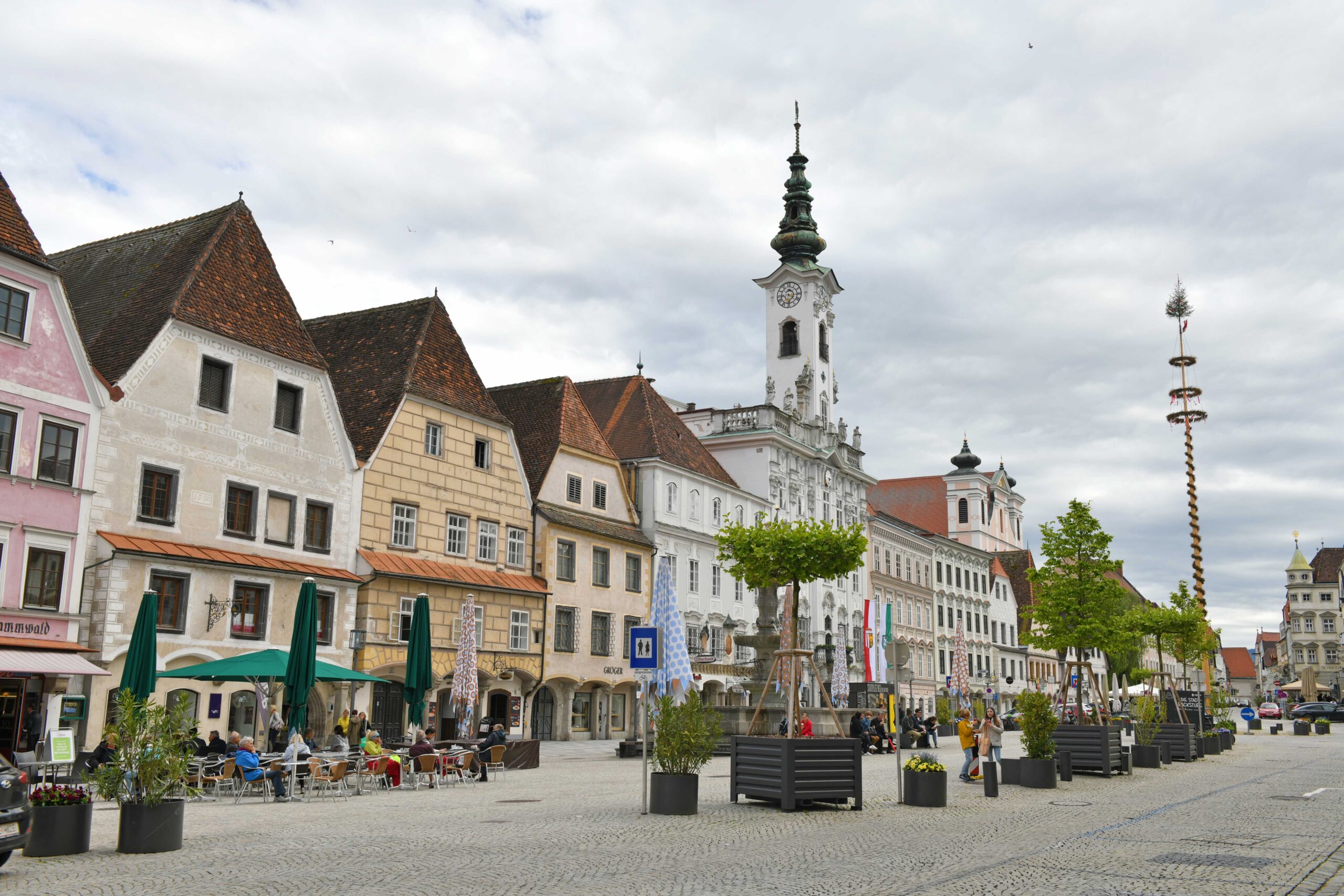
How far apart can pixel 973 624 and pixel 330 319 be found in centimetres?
6024

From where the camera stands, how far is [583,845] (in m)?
13.2

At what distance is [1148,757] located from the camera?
28.3 m

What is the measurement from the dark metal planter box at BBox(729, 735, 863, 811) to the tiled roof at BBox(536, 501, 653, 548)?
25.3 meters

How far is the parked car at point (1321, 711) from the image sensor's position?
70.9 m

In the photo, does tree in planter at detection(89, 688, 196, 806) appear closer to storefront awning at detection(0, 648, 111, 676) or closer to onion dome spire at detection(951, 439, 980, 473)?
storefront awning at detection(0, 648, 111, 676)

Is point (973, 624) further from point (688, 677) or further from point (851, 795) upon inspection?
point (851, 795)

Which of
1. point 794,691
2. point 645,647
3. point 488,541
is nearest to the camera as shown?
point 645,647

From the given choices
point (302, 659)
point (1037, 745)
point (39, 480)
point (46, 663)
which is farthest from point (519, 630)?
point (1037, 745)

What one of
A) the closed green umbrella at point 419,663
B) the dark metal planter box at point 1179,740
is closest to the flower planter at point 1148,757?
the dark metal planter box at point 1179,740

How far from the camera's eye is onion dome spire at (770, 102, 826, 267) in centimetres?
6962

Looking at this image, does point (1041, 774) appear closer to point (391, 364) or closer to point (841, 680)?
point (841, 680)

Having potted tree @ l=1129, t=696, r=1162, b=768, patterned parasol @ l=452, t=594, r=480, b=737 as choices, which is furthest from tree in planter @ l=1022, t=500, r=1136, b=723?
patterned parasol @ l=452, t=594, r=480, b=737

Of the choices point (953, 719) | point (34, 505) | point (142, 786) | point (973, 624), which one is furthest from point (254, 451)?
point (973, 624)

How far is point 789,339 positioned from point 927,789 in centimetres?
5169
